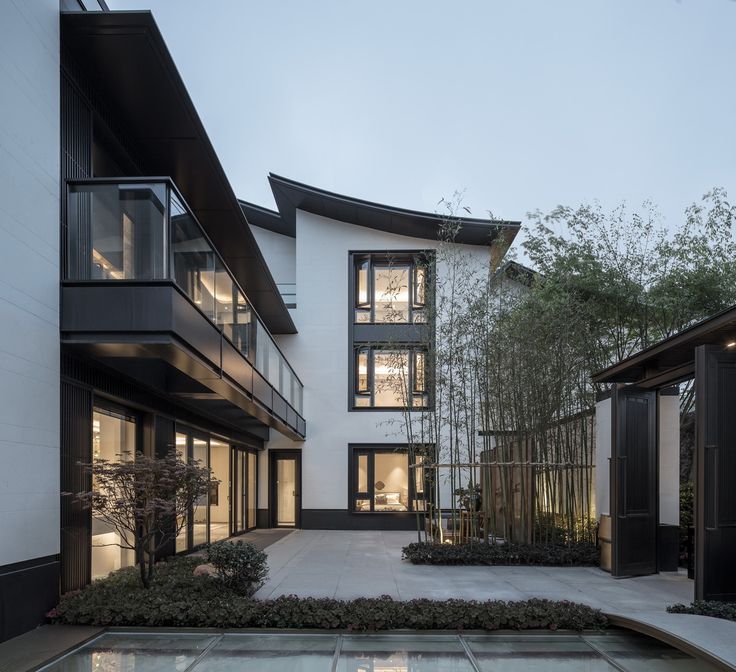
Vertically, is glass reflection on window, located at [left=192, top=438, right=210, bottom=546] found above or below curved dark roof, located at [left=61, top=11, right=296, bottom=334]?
below

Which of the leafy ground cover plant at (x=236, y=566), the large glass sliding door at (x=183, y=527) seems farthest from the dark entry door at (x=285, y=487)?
the leafy ground cover plant at (x=236, y=566)

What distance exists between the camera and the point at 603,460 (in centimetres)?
1095

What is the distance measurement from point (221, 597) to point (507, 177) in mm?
159168

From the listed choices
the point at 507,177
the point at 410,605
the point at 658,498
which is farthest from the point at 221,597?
the point at 507,177

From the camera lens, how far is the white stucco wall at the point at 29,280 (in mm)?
6184

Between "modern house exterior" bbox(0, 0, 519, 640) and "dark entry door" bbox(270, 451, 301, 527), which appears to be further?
"dark entry door" bbox(270, 451, 301, 527)

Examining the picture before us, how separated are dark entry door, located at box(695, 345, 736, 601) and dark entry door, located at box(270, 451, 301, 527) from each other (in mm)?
12263

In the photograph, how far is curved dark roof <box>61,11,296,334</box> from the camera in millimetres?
7012

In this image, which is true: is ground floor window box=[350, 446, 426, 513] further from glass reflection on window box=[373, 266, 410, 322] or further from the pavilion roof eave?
the pavilion roof eave

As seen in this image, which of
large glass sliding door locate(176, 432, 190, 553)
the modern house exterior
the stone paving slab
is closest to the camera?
the stone paving slab

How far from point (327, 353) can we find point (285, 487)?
144 inches

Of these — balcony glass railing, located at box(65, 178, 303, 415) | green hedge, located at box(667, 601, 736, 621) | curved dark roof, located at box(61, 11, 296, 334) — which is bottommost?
green hedge, located at box(667, 601, 736, 621)

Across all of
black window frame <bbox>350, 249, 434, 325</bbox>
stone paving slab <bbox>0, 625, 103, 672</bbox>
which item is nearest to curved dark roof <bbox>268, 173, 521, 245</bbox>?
black window frame <bbox>350, 249, 434, 325</bbox>

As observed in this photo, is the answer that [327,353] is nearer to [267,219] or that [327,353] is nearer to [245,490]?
[245,490]
